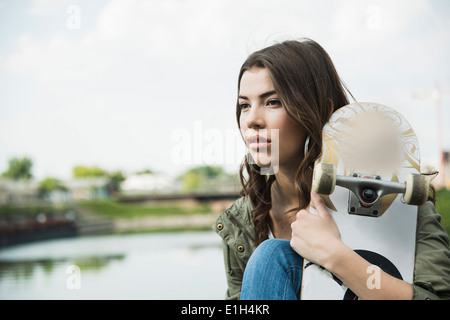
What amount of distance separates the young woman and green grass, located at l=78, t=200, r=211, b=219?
3387cm

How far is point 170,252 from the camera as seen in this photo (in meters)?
17.4

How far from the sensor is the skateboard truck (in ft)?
4.12

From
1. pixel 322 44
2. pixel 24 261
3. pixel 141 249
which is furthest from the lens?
pixel 141 249

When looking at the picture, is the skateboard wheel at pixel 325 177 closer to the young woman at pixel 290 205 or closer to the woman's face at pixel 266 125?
the young woman at pixel 290 205

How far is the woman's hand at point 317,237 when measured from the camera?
1308mm

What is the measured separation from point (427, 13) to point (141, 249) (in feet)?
59.3

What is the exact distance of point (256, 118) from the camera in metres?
1.62

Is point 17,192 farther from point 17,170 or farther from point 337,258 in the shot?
point 337,258

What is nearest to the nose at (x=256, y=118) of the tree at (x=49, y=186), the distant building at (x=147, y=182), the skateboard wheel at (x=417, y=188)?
the skateboard wheel at (x=417, y=188)

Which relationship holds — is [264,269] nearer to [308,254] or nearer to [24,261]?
[308,254]

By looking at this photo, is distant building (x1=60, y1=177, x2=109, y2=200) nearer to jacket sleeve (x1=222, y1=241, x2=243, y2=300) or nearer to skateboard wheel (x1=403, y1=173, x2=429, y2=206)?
jacket sleeve (x1=222, y1=241, x2=243, y2=300)

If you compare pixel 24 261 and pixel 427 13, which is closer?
pixel 427 13

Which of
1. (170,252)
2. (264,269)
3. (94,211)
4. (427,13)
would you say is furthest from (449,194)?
(94,211)

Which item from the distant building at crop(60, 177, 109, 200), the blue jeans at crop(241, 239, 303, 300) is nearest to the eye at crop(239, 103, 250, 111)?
the blue jeans at crop(241, 239, 303, 300)
